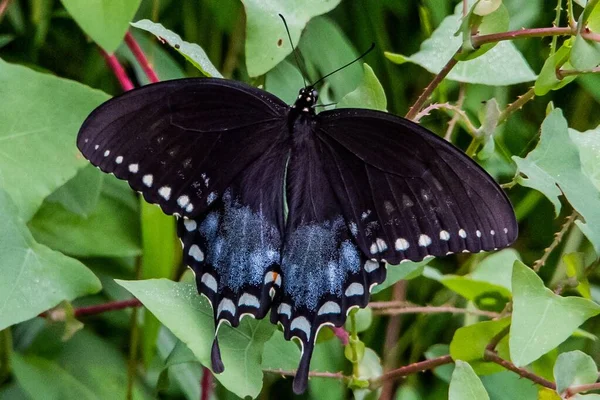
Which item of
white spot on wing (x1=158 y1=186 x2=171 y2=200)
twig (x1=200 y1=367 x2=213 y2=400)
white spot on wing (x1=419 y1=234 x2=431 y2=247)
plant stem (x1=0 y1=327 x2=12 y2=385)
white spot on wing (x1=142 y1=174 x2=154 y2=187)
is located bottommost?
plant stem (x1=0 y1=327 x2=12 y2=385)

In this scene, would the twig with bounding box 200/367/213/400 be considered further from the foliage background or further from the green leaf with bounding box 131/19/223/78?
the green leaf with bounding box 131/19/223/78

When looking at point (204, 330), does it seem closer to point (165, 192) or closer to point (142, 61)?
point (165, 192)

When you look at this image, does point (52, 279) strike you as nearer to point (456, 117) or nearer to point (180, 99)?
point (180, 99)

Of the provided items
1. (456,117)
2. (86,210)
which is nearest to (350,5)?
(456,117)

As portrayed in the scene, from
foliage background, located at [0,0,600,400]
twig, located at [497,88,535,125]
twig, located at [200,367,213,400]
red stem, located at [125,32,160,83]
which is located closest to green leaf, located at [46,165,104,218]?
foliage background, located at [0,0,600,400]

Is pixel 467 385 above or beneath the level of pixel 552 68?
beneath

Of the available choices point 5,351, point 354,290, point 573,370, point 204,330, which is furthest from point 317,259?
point 5,351
